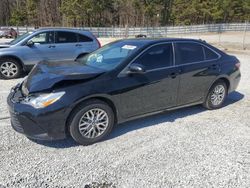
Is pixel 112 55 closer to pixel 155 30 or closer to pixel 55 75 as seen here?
pixel 55 75

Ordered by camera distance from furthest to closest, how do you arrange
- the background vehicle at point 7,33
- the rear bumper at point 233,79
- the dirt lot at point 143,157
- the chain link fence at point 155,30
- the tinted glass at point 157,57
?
the chain link fence at point 155,30
the background vehicle at point 7,33
the rear bumper at point 233,79
the tinted glass at point 157,57
the dirt lot at point 143,157

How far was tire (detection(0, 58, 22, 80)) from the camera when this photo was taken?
778 centimetres

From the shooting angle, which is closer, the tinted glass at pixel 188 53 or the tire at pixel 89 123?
the tire at pixel 89 123

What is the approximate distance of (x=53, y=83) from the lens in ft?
11.7

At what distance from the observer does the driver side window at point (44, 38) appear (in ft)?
26.5

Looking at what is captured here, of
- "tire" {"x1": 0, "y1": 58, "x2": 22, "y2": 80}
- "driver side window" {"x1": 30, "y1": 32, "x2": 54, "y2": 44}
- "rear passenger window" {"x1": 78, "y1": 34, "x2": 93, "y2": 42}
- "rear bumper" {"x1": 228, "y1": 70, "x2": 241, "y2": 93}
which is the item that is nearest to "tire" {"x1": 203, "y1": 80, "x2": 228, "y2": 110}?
"rear bumper" {"x1": 228, "y1": 70, "x2": 241, "y2": 93}

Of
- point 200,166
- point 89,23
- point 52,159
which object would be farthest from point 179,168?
point 89,23

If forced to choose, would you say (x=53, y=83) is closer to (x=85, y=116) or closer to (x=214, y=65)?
(x=85, y=116)

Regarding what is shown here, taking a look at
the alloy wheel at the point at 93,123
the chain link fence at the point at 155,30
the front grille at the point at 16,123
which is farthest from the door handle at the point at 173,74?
the chain link fence at the point at 155,30

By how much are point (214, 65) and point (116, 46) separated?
203cm

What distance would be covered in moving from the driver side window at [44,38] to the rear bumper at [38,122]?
504 cm

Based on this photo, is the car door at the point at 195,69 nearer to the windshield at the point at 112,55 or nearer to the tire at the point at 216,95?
the tire at the point at 216,95

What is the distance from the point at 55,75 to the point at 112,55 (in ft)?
3.94

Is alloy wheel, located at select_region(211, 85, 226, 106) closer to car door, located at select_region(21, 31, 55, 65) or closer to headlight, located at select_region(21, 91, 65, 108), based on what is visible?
headlight, located at select_region(21, 91, 65, 108)
